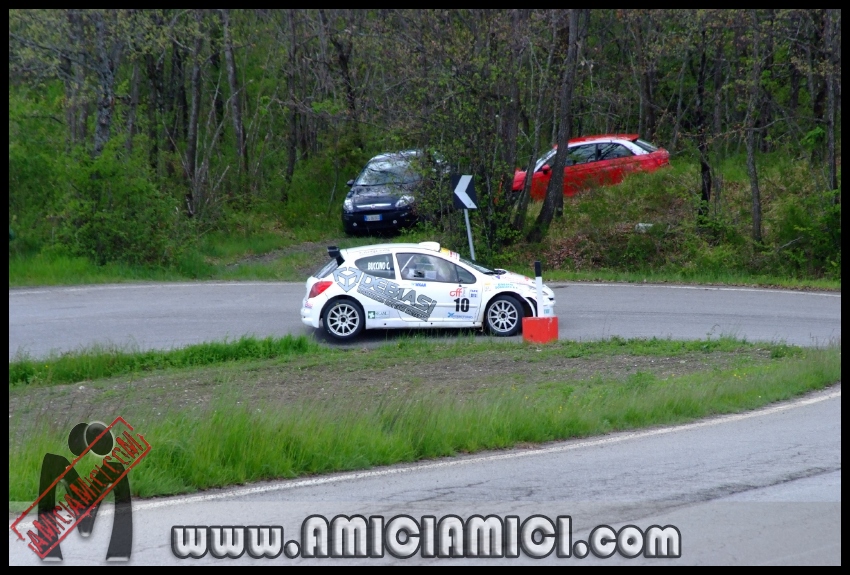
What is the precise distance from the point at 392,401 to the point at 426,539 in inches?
145

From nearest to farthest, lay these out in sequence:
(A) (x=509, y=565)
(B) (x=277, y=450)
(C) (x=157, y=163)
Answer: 1. (A) (x=509, y=565)
2. (B) (x=277, y=450)
3. (C) (x=157, y=163)

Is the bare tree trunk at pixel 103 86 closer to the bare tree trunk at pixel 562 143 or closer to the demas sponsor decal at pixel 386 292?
the demas sponsor decal at pixel 386 292

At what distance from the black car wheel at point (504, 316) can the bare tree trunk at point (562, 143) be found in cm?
1021

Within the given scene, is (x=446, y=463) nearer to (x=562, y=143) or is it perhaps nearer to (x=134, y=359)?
(x=134, y=359)

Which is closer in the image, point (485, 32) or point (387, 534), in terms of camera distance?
point (387, 534)

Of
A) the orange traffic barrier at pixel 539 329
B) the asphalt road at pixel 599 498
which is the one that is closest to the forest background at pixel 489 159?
the orange traffic barrier at pixel 539 329

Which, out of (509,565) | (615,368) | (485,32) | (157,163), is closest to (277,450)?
(509,565)

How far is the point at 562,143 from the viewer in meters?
24.9

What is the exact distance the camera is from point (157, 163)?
31.6 m

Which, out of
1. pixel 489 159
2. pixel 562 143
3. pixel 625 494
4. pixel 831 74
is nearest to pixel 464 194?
pixel 489 159

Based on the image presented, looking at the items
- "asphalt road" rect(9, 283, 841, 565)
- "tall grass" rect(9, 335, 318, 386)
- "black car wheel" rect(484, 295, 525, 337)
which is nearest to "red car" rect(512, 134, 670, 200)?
"black car wheel" rect(484, 295, 525, 337)

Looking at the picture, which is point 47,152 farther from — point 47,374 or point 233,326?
point 47,374

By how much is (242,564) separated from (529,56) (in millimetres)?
20879

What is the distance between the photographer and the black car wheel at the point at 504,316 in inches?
606
